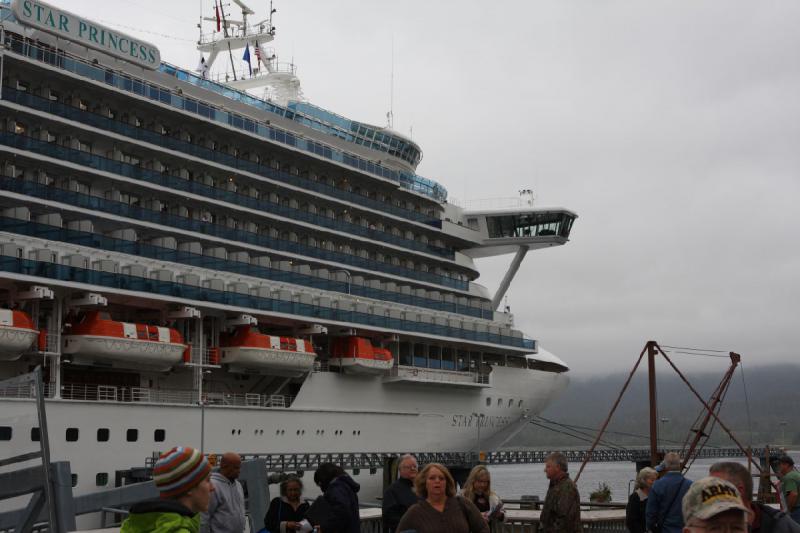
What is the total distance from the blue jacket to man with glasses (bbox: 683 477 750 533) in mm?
5207

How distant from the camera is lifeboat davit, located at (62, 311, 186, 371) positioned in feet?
91.4

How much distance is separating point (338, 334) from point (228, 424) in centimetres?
663

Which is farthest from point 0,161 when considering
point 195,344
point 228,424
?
point 228,424

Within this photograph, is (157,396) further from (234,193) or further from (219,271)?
(234,193)

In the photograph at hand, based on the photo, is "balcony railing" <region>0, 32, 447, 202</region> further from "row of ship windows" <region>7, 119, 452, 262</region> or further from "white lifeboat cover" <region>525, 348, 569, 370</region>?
"white lifeboat cover" <region>525, 348, 569, 370</region>

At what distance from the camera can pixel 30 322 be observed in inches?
1039

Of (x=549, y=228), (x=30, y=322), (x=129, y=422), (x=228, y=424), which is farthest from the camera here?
(x=549, y=228)

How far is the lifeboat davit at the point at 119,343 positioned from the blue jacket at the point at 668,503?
67.4 feet

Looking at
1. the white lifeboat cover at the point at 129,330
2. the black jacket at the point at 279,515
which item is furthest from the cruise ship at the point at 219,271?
the black jacket at the point at 279,515

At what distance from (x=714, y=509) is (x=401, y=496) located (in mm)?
5355

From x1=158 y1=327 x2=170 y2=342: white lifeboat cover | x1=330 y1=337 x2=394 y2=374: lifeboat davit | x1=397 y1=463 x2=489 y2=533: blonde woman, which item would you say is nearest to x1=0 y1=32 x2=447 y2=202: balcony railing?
x1=330 y1=337 x2=394 y2=374: lifeboat davit

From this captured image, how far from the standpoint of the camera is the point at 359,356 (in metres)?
35.7

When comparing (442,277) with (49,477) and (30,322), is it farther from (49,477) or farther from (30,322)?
(49,477)

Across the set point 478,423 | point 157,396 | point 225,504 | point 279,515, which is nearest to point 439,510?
point 225,504
